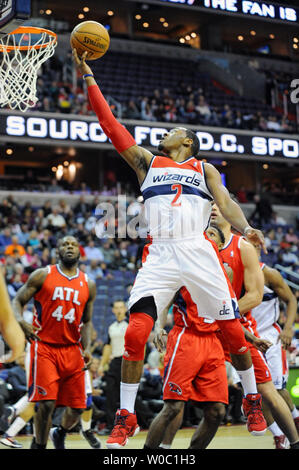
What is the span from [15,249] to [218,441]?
27.1ft

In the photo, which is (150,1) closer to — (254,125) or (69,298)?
(254,125)

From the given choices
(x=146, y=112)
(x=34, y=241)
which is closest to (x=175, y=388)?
(x=34, y=241)

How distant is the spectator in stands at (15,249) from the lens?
50.2ft

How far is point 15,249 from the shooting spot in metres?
15.4

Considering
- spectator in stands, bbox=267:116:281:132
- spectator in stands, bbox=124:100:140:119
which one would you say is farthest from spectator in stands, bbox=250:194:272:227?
spectator in stands, bbox=124:100:140:119

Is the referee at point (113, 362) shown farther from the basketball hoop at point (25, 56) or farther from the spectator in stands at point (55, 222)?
the spectator in stands at point (55, 222)

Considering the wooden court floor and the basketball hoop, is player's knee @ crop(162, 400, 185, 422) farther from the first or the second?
the basketball hoop

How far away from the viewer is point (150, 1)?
66.6ft

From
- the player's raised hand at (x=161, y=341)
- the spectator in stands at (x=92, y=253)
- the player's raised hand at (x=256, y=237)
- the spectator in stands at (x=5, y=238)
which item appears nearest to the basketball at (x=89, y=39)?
the player's raised hand at (x=256, y=237)

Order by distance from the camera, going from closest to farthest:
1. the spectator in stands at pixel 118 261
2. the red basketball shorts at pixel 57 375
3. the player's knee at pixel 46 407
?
the player's knee at pixel 46 407
the red basketball shorts at pixel 57 375
the spectator in stands at pixel 118 261

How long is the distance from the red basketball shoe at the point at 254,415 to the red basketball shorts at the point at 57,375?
210cm

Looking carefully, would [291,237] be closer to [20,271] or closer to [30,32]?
[20,271]

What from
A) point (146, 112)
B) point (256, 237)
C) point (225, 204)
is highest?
point (146, 112)

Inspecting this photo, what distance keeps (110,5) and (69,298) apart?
83.2 ft
